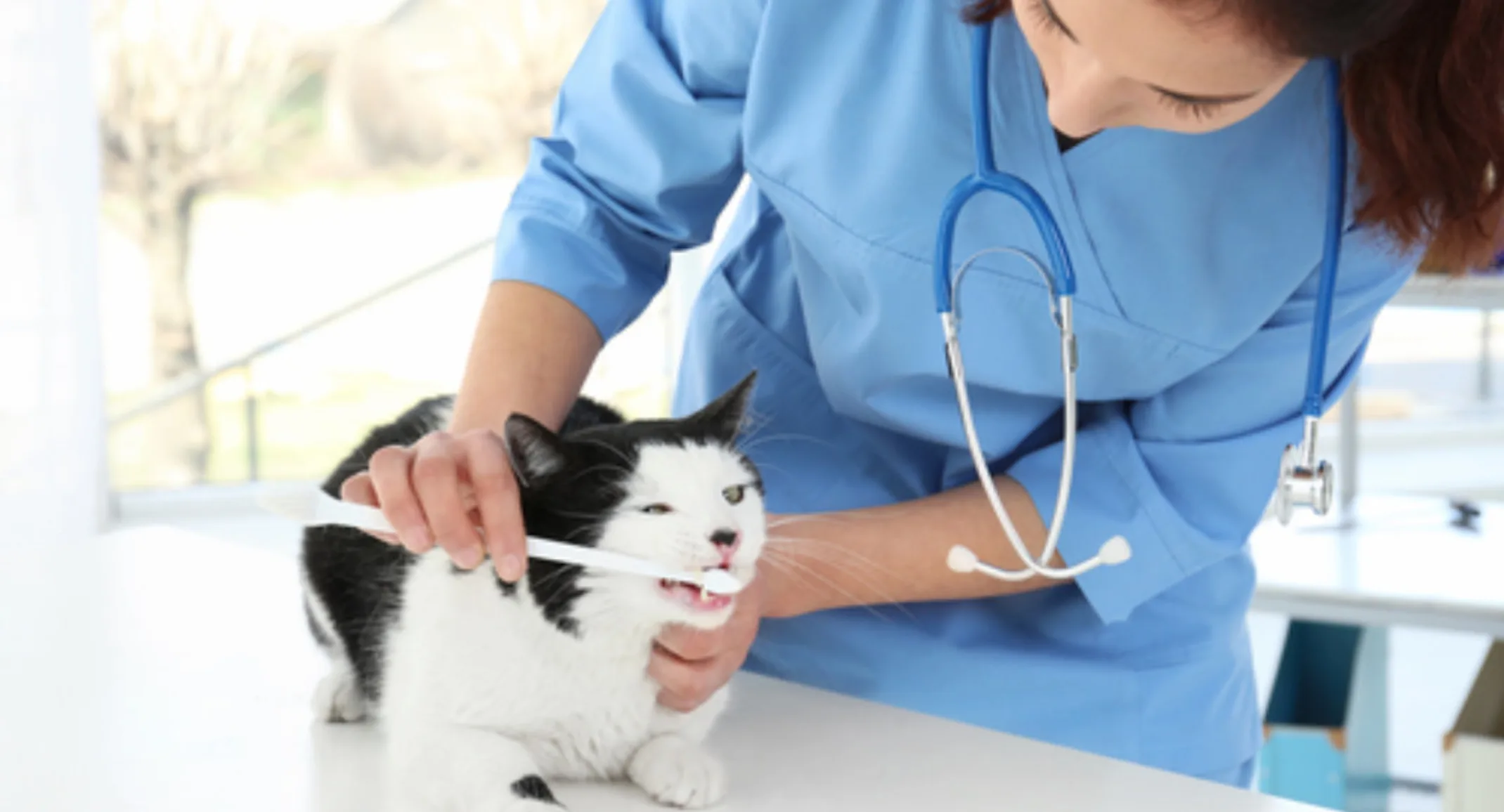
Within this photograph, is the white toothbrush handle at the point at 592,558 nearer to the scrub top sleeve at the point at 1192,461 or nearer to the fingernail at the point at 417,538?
the fingernail at the point at 417,538

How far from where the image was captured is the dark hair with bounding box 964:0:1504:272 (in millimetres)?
750

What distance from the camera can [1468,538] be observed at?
6.18ft

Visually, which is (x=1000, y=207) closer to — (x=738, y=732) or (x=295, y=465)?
(x=738, y=732)

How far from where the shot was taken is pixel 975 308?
93 centimetres

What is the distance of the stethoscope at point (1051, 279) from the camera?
84 cm

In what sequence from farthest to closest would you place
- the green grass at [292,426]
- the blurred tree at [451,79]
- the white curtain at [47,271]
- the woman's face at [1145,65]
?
1. the blurred tree at [451,79]
2. the green grass at [292,426]
3. the white curtain at [47,271]
4. the woman's face at [1145,65]

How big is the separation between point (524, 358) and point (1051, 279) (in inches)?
14.0

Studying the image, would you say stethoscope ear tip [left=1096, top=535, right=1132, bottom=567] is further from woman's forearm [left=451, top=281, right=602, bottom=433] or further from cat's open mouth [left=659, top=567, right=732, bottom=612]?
woman's forearm [left=451, top=281, right=602, bottom=433]

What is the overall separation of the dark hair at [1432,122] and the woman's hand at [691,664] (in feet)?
1.37

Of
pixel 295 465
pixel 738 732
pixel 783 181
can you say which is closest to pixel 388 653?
pixel 738 732

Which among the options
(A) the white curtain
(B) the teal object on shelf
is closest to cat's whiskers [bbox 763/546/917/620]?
(B) the teal object on shelf

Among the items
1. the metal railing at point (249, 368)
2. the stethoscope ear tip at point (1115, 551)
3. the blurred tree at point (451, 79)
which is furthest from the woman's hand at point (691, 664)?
the blurred tree at point (451, 79)

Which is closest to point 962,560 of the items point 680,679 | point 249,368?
point 680,679

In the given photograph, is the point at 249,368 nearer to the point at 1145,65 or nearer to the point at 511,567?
the point at 511,567
